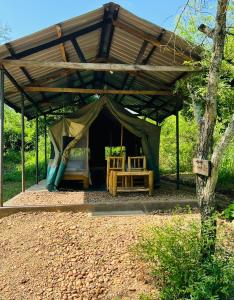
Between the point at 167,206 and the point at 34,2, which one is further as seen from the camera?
the point at 167,206

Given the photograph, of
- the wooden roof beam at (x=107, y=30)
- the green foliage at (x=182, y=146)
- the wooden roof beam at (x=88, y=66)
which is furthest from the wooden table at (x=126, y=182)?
the green foliage at (x=182, y=146)

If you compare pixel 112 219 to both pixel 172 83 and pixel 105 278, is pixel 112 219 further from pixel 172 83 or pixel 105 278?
pixel 172 83

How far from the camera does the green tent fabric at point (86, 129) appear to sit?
Result: 835 centimetres

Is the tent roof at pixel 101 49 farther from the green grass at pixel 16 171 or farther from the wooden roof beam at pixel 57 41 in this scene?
the green grass at pixel 16 171

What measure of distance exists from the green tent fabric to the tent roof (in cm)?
107

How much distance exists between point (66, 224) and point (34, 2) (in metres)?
3.32

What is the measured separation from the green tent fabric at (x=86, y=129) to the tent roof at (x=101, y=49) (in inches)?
42.1

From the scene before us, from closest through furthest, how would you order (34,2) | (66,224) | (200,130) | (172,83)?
(200,130) < (34,2) < (66,224) < (172,83)

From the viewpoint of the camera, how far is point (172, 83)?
8.40 meters

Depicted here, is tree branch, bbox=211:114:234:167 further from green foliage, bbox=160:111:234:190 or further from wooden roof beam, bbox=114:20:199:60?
green foliage, bbox=160:111:234:190

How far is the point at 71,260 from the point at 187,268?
1.52 metres

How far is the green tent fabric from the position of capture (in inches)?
329

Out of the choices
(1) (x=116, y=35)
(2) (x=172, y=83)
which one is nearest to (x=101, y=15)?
(1) (x=116, y=35)

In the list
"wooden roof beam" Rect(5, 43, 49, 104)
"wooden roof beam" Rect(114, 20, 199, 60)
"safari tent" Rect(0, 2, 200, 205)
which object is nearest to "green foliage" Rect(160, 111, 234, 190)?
"safari tent" Rect(0, 2, 200, 205)
